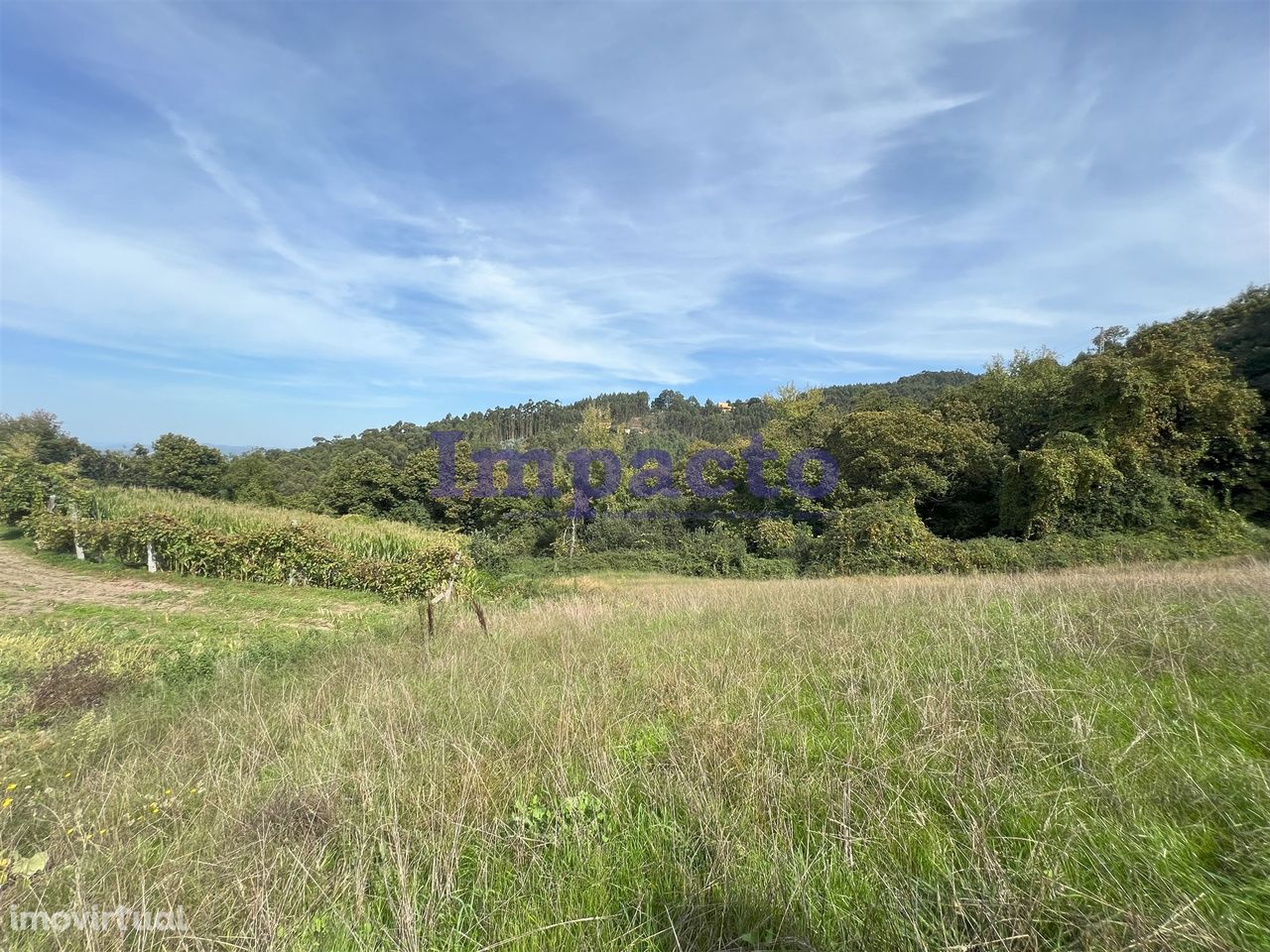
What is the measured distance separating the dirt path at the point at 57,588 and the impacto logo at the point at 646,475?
757 inches

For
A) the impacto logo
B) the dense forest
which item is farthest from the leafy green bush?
the impacto logo

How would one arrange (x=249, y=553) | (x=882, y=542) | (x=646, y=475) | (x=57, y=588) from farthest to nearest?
(x=646, y=475) → (x=882, y=542) → (x=249, y=553) → (x=57, y=588)

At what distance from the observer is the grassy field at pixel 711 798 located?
5.34 ft

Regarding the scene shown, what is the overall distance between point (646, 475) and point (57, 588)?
24538 mm

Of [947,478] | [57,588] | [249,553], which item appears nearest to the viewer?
[57,588]

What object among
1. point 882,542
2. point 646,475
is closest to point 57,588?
point 882,542

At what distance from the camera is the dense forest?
1795 cm

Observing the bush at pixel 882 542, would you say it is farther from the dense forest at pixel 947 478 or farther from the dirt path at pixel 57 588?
the dirt path at pixel 57 588

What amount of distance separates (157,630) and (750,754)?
1008 centimetres

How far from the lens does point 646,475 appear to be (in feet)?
104

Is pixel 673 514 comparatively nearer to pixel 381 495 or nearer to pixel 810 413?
pixel 810 413

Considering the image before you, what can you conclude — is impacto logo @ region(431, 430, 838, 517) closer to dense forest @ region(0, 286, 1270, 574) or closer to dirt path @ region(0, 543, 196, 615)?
dense forest @ region(0, 286, 1270, 574)

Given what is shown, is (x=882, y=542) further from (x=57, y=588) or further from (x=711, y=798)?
(x=57, y=588)

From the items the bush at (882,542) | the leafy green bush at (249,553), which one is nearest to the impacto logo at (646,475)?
the bush at (882,542)
